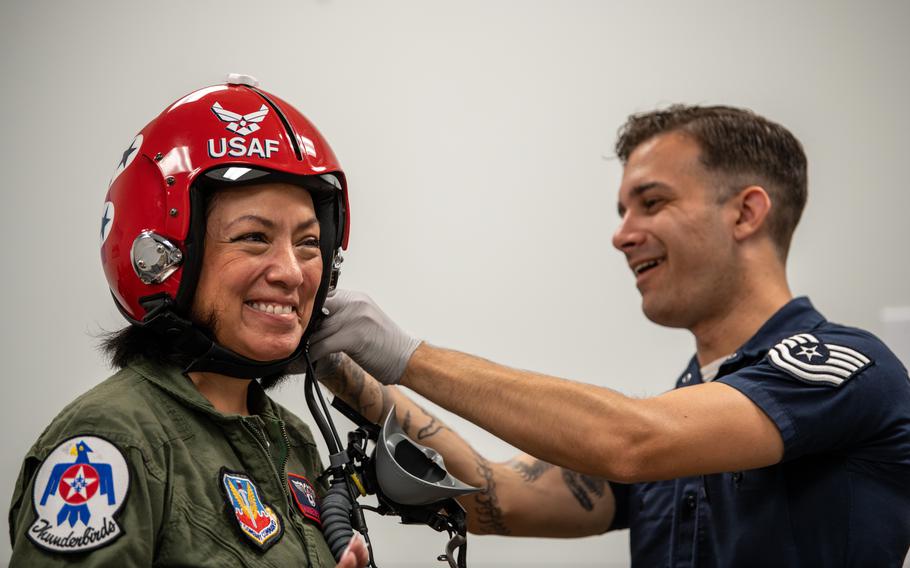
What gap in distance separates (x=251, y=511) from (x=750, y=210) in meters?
1.52

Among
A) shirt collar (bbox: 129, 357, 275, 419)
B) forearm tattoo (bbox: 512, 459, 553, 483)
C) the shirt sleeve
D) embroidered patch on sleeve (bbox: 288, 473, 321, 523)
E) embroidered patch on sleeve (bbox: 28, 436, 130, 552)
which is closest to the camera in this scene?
embroidered patch on sleeve (bbox: 28, 436, 130, 552)

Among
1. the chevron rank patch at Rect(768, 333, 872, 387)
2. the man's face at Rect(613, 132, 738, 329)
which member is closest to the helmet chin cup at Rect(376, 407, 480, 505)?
the chevron rank patch at Rect(768, 333, 872, 387)

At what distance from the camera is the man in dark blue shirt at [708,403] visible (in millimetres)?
1724

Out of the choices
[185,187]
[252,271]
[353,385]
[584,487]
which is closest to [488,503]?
[584,487]

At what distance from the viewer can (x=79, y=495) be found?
3.58ft

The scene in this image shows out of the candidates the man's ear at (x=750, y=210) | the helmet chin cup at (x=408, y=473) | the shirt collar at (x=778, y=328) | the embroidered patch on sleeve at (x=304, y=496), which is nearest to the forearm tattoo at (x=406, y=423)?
the helmet chin cup at (x=408, y=473)

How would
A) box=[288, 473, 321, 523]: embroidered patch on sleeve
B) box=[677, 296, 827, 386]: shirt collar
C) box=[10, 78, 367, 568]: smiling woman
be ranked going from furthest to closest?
box=[677, 296, 827, 386]: shirt collar < box=[288, 473, 321, 523]: embroidered patch on sleeve < box=[10, 78, 367, 568]: smiling woman

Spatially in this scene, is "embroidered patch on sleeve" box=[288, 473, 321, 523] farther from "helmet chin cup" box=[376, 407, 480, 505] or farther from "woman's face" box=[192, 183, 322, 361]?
"woman's face" box=[192, 183, 322, 361]

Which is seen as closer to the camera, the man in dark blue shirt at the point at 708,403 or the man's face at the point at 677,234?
the man in dark blue shirt at the point at 708,403

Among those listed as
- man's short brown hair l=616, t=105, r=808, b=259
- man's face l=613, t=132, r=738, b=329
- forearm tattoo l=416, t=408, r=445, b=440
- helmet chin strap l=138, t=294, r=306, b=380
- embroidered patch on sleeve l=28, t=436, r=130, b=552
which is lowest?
forearm tattoo l=416, t=408, r=445, b=440

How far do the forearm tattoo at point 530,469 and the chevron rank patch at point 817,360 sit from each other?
76cm

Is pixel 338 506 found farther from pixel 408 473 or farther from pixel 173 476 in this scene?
pixel 173 476

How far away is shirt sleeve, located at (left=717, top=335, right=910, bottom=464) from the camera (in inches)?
70.0

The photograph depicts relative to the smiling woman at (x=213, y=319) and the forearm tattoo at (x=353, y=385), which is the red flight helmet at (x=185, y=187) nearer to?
the smiling woman at (x=213, y=319)
